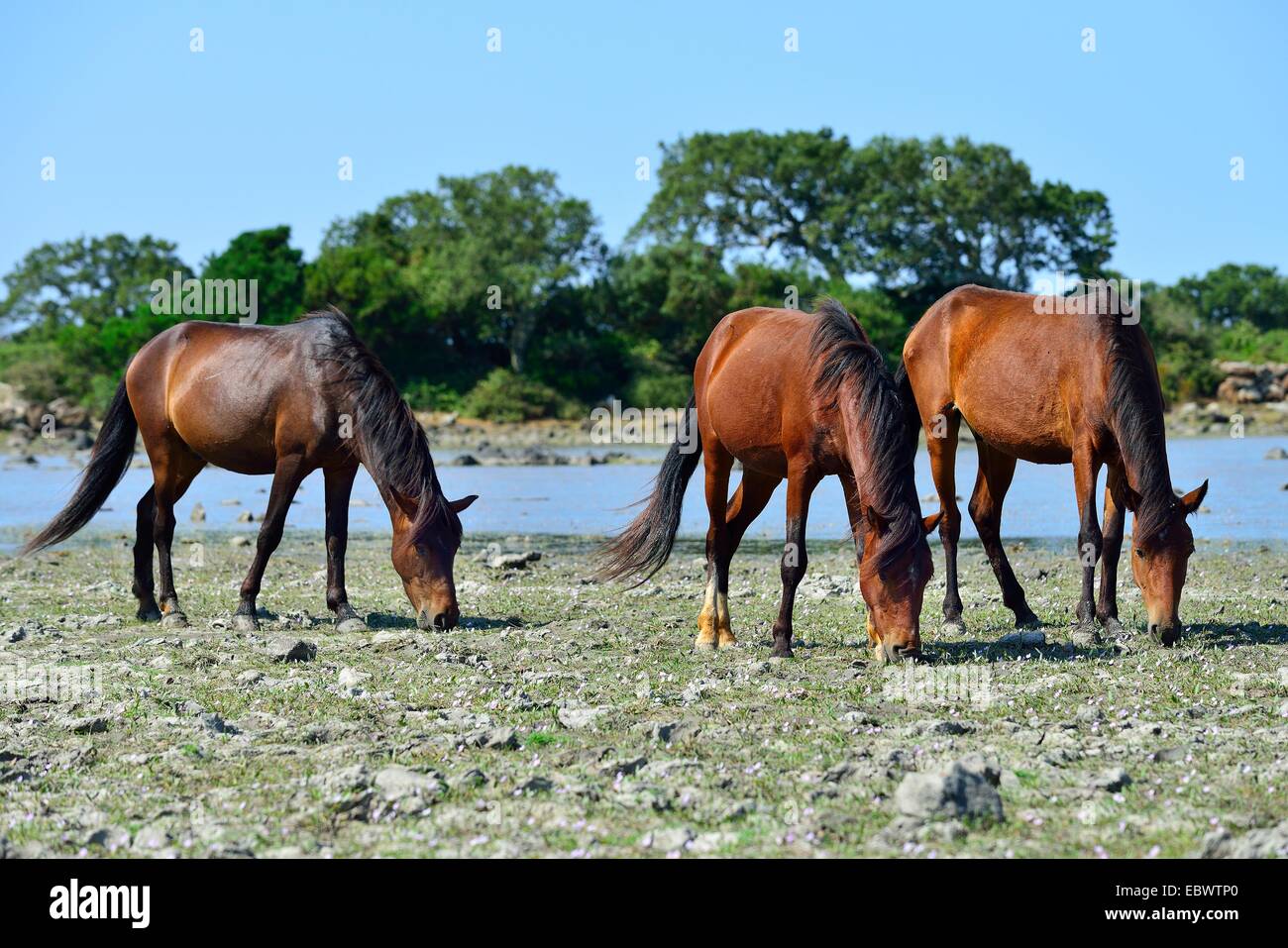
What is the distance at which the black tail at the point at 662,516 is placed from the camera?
10.6 meters

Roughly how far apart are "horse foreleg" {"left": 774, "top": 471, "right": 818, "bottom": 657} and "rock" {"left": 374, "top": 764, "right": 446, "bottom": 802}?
A: 3834 millimetres

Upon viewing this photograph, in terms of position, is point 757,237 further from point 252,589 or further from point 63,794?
point 63,794

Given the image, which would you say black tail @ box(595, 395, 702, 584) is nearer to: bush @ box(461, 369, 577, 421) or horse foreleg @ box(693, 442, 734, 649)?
horse foreleg @ box(693, 442, 734, 649)

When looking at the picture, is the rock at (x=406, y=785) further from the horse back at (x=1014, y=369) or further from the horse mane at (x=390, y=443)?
the horse back at (x=1014, y=369)

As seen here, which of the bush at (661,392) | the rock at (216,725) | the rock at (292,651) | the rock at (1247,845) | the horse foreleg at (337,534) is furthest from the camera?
the bush at (661,392)

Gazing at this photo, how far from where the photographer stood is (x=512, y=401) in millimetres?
59188

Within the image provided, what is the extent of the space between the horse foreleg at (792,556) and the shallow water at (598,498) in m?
7.02

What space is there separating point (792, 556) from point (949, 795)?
396 cm

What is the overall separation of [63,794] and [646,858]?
270 cm

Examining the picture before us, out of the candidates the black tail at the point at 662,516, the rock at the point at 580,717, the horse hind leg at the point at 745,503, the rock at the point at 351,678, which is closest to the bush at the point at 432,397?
the black tail at the point at 662,516

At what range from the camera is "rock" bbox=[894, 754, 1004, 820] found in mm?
5000

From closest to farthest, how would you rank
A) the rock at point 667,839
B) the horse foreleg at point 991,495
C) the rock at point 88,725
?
the rock at point 667,839 < the rock at point 88,725 < the horse foreleg at point 991,495

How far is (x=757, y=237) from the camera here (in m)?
69.2
